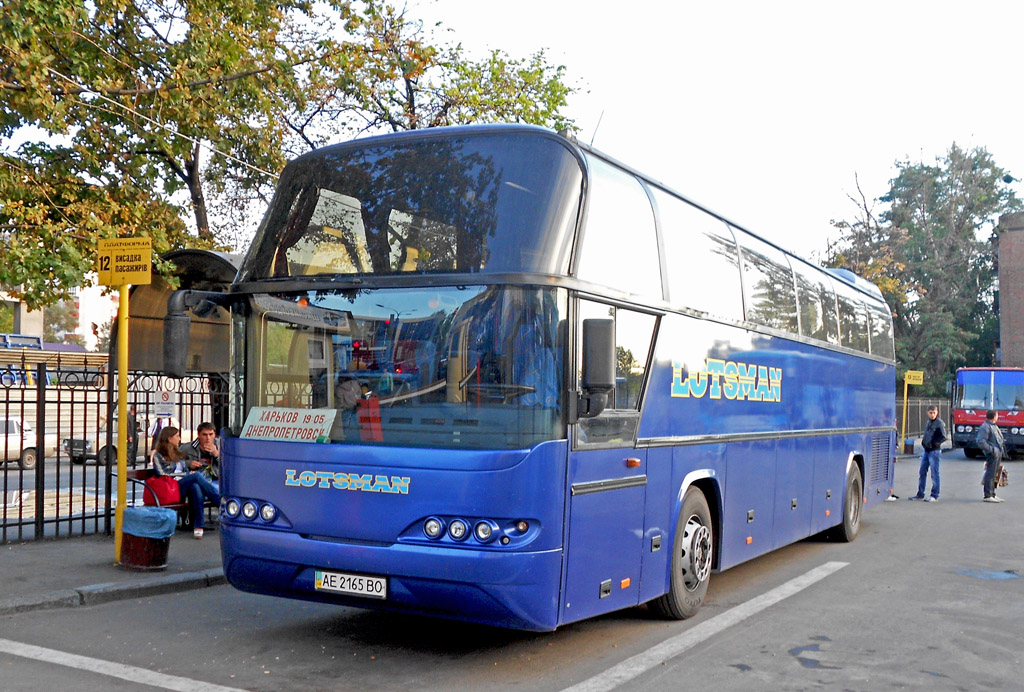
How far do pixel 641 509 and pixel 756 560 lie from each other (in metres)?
4.94

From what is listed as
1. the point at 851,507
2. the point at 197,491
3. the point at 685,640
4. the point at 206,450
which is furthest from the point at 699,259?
the point at 206,450

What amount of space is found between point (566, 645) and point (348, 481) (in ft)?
6.78

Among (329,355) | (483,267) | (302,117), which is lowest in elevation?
(329,355)

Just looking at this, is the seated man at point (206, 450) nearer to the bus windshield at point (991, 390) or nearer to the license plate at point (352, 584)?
the license plate at point (352, 584)

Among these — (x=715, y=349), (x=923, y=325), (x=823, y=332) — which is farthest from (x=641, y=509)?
(x=923, y=325)

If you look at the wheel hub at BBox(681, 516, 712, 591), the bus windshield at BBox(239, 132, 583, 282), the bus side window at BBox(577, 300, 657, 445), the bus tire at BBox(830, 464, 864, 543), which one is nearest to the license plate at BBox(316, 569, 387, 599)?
the bus side window at BBox(577, 300, 657, 445)

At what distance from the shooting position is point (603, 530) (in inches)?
262

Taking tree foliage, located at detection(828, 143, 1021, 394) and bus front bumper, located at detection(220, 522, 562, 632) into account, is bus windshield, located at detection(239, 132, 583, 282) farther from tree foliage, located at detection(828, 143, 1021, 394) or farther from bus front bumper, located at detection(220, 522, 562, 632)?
tree foliage, located at detection(828, 143, 1021, 394)

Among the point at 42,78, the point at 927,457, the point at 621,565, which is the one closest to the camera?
the point at 621,565

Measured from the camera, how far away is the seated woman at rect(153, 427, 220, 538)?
464 inches

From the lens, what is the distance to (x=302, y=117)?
67.9ft

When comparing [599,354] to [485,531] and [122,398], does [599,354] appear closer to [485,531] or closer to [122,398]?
[485,531]

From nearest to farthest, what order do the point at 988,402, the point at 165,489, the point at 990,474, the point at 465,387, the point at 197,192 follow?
the point at 465,387 → the point at 165,489 → the point at 197,192 → the point at 990,474 → the point at 988,402

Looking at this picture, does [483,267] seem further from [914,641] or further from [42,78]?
[42,78]
